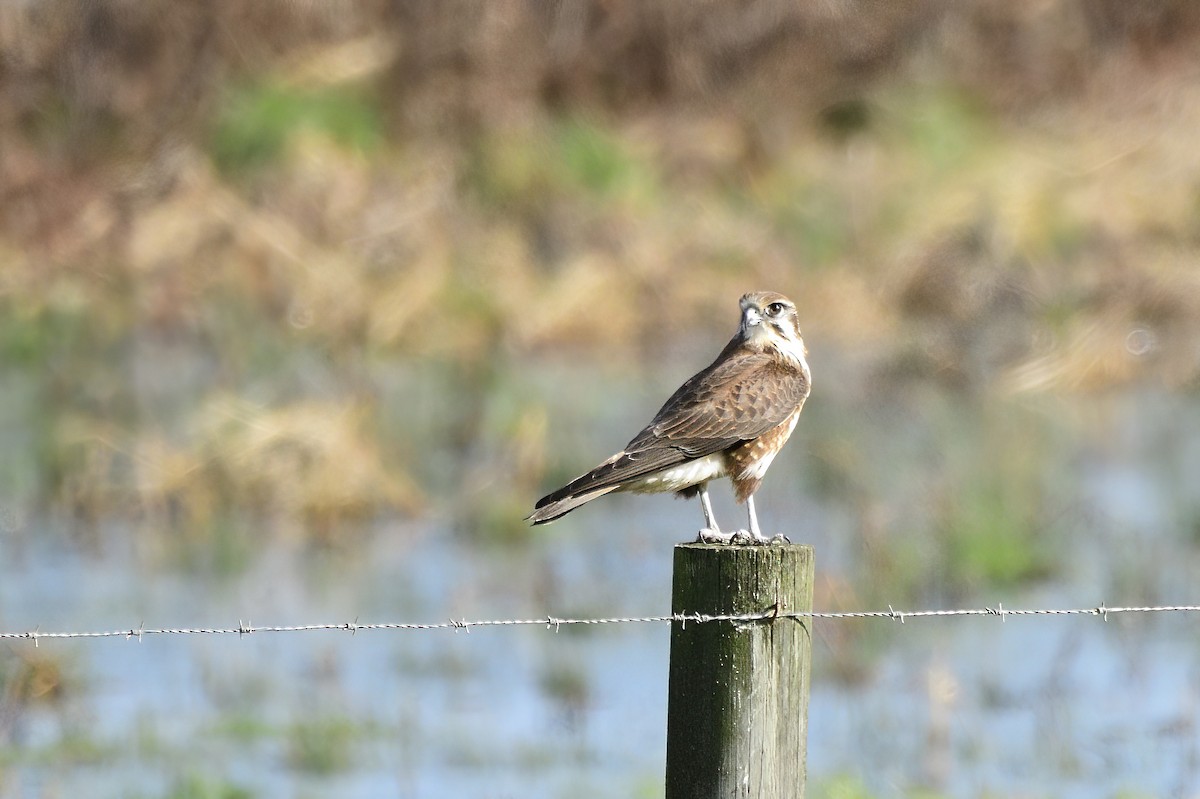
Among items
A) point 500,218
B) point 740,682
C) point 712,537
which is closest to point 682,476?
point 712,537

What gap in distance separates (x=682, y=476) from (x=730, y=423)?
244 millimetres

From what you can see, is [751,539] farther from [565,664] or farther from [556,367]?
[556,367]

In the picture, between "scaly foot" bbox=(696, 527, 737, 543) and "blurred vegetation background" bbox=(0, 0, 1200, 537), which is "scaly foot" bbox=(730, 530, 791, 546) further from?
"blurred vegetation background" bbox=(0, 0, 1200, 537)

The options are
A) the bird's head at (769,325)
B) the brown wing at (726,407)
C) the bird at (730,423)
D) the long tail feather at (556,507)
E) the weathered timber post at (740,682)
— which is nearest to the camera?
the weathered timber post at (740,682)

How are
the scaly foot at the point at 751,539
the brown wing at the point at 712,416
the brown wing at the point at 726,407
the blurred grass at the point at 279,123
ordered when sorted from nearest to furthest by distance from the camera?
1. the scaly foot at the point at 751,539
2. the brown wing at the point at 712,416
3. the brown wing at the point at 726,407
4. the blurred grass at the point at 279,123

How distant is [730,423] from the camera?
6.88 meters

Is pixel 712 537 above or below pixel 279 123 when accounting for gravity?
below

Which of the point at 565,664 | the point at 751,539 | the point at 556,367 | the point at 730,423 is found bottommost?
the point at 565,664

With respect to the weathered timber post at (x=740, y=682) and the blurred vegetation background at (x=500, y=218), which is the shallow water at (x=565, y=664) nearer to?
the blurred vegetation background at (x=500, y=218)

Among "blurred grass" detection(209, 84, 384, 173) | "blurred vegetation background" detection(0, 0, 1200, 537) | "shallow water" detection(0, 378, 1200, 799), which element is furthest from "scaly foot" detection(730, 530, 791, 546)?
"blurred grass" detection(209, 84, 384, 173)

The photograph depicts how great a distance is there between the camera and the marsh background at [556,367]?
924cm

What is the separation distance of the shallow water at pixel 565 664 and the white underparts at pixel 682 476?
194 centimetres

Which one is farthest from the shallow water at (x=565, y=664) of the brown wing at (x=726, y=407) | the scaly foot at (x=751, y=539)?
the scaly foot at (x=751, y=539)

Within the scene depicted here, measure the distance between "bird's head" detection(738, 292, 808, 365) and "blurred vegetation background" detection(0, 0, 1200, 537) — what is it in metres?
5.43
